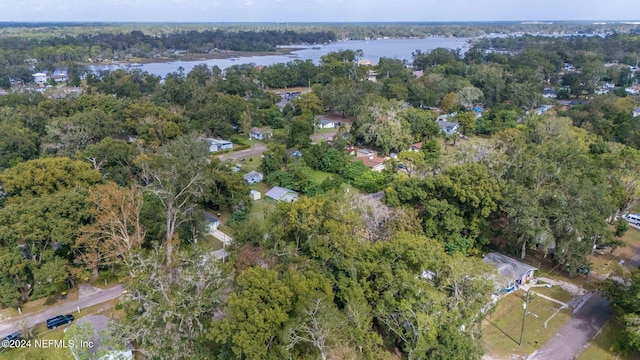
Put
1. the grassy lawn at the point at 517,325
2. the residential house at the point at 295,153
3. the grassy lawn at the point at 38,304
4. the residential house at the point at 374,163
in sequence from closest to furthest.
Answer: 1. the grassy lawn at the point at 517,325
2. the grassy lawn at the point at 38,304
3. the residential house at the point at 374,163
4. the residential house at the point at 295,153

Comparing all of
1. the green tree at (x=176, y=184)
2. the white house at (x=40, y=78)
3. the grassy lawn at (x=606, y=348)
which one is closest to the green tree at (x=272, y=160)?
the green tree at (x=176, y=184)

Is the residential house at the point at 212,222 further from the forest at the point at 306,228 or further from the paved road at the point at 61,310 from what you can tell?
the paved road at the point at 61,310

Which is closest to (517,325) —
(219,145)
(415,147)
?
(415,147)

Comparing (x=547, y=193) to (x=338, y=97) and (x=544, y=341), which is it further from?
(x=338, y=97)

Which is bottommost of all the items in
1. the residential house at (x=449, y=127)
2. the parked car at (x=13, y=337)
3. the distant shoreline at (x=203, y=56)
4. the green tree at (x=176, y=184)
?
the parked car at (x=13, y=337)

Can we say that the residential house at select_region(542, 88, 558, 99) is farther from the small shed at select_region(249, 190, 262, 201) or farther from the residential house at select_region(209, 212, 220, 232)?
the residential house at select_region(209, 212, 220, 232)

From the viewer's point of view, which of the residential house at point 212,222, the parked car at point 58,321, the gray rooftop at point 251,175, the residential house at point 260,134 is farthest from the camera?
the residential house at point 260,134
